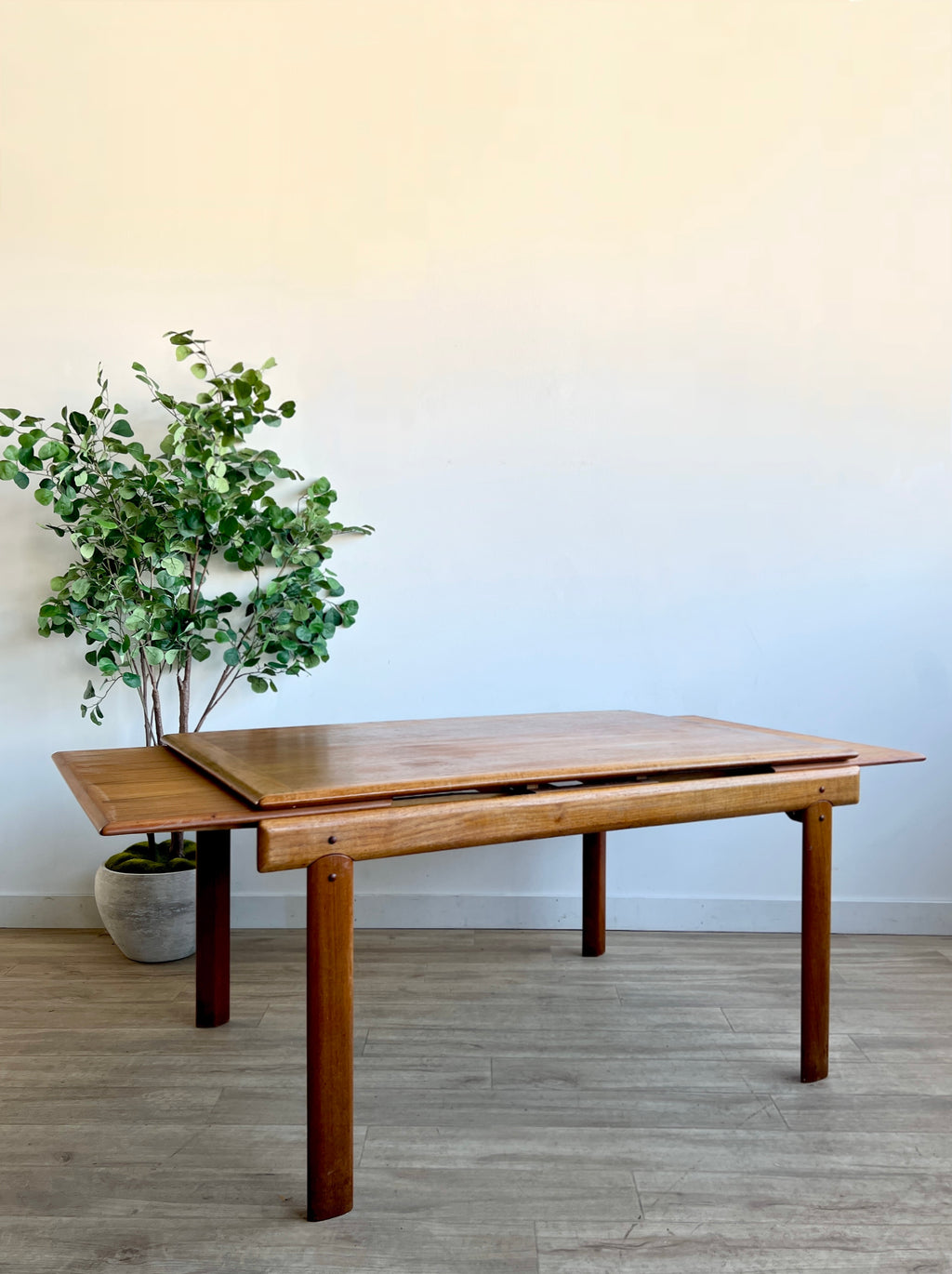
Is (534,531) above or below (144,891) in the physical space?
above

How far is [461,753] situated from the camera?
1.63 meters

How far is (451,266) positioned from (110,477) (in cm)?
113

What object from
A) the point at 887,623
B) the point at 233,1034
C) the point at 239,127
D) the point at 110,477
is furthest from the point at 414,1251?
the point at 239,127

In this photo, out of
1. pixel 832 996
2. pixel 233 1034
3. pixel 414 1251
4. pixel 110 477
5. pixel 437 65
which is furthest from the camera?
pixel 437 65

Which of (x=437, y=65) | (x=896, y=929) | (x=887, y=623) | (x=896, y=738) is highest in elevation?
(x=437, y=65)

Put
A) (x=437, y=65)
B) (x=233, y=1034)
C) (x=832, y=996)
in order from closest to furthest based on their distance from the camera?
(x=233, y=1034)
(x=832, y=996)
(x=437, y=65)

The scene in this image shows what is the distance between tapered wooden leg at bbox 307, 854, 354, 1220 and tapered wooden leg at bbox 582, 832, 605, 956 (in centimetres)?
112

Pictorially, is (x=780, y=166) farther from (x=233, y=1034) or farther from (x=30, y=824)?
(x=30, y=824)

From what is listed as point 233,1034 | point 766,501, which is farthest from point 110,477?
point 766,501

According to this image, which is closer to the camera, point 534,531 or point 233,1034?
point 233,1034

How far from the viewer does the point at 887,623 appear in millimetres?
2682

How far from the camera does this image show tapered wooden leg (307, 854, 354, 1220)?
1.31m

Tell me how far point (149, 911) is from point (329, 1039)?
1224 millimetres

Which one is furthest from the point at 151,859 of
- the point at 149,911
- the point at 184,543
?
the point at 184,543
